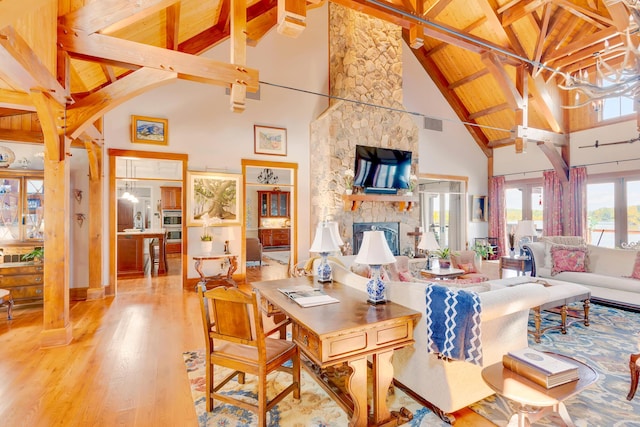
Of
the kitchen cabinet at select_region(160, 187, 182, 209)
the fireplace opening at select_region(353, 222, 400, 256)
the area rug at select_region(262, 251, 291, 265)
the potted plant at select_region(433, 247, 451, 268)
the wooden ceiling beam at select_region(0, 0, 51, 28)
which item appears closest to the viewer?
the wooden ceiling beam at select_region(0, 0, 51, 28)

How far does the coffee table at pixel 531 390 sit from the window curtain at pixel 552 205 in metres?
7.27

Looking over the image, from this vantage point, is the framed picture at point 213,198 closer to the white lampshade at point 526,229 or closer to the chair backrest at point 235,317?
the chair backrest at point 235,317

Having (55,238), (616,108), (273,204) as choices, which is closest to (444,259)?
(55,238)

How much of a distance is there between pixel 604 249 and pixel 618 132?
11.4 ft

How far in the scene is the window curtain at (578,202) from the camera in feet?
24.1

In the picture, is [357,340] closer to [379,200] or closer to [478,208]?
[379,200]

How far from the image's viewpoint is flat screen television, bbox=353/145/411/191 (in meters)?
6.93

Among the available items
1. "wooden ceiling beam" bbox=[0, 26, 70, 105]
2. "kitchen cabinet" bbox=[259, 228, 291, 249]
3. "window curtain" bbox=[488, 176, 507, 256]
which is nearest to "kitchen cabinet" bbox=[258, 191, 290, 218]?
"kitchen cabinet" bbox=[259, 228, 291, 249]

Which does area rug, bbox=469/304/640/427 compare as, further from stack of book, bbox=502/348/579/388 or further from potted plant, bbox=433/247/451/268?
potted plant, bbox=433/247/451/268

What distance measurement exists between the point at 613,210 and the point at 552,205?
1.12 m

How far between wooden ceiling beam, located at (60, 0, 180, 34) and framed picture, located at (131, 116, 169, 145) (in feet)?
8.88

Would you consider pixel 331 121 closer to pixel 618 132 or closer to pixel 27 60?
pixel 27 60

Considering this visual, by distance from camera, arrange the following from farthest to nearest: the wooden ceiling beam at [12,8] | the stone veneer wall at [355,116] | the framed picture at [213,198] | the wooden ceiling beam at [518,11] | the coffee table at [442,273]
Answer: the stone veneer wall at [355,116]
the framed picture at [213,198]
the wooden ceiling beam at [518,11]
the coffee table at [442,273]
the wooden ceiling beam at [12,8]

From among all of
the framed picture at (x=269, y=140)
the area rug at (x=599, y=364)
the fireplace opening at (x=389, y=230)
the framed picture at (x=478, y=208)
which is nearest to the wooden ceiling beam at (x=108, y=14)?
the framed picture at (x=269, y=140)
